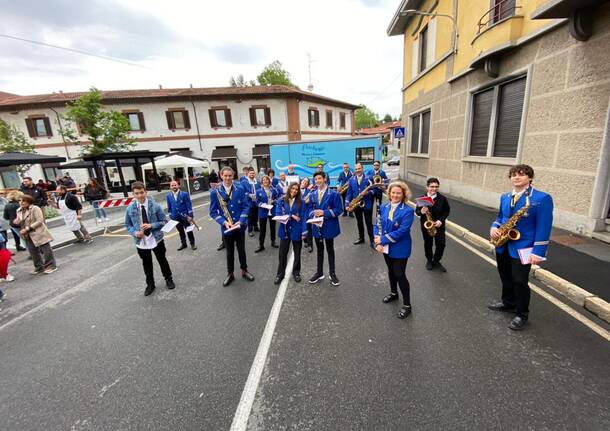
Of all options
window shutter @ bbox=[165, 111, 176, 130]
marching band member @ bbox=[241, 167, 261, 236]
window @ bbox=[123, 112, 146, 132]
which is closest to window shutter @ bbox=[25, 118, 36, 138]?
window @ bbox=[123, 112, 146, 132]

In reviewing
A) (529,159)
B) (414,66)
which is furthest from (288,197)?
(414,66)

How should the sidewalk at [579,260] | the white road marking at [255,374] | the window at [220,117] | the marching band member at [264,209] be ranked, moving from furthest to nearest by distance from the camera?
the window at [220,117] < the marching band member at [264,209] < the sidewalk at [579,260] < the white road marking at [255,374]

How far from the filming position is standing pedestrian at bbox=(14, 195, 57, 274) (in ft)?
19.0

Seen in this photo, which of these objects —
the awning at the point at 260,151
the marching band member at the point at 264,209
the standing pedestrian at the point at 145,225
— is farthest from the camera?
the awning at the point at 260,151

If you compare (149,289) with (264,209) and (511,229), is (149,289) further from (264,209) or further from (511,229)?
(511,229)

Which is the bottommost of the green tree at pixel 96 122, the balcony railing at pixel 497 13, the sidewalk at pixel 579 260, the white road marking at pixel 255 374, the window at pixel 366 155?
the white road marking at pixel 255 374

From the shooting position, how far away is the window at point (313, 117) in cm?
2869

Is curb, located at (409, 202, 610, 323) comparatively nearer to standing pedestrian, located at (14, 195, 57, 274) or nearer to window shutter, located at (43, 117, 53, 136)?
standing pedestrian, located at (14, 195, 57, 274)

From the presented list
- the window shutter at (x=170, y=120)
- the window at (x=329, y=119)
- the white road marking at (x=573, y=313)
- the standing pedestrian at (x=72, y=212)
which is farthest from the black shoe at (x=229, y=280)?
the window at (x=329, y=119)

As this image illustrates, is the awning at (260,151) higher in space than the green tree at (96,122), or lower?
lower

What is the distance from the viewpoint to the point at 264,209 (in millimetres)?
6898

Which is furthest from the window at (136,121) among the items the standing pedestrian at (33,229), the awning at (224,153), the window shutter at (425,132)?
the window shutter at (425,132)

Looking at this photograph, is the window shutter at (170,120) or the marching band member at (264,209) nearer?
the marching band member at (264,209)

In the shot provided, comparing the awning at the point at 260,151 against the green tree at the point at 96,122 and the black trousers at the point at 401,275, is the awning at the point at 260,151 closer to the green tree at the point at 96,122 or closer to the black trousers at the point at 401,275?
the green tree at the point at 96,122
